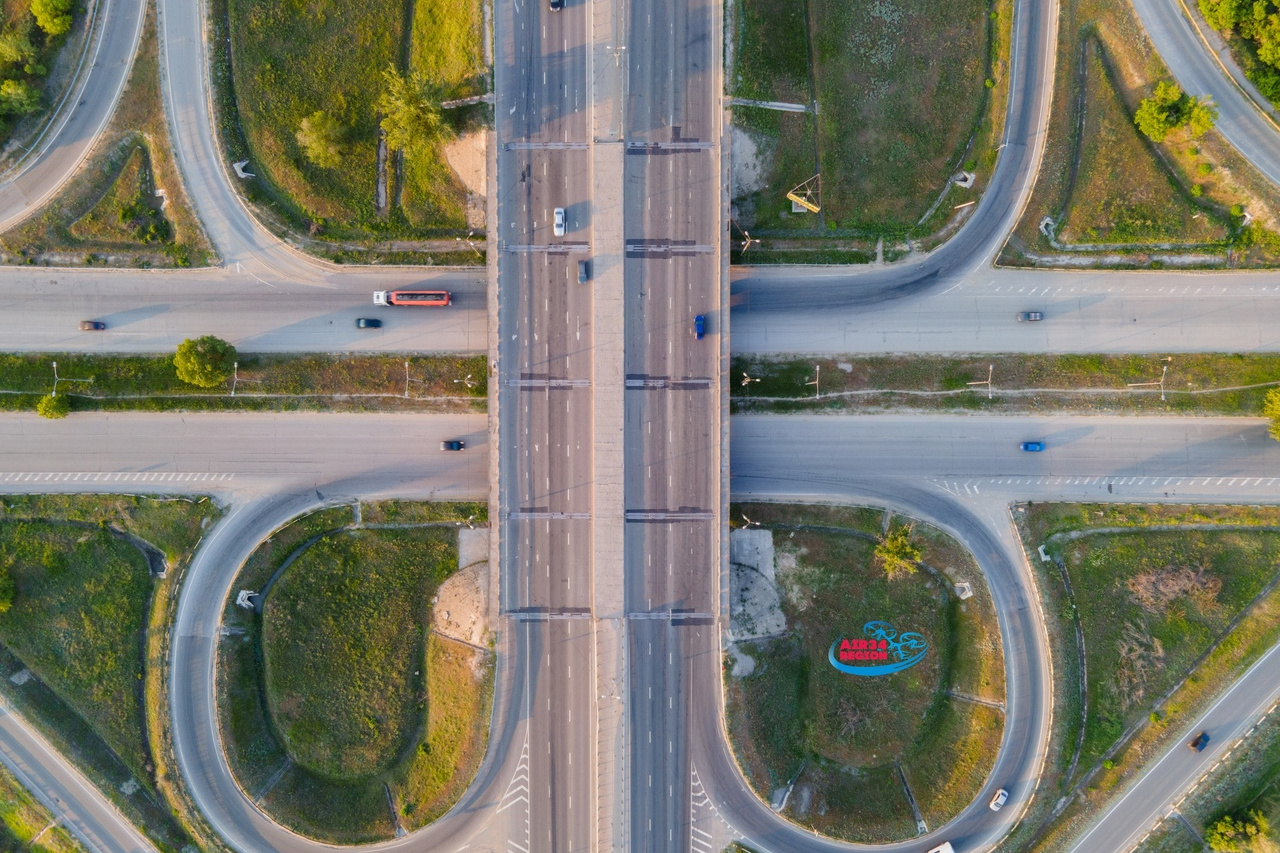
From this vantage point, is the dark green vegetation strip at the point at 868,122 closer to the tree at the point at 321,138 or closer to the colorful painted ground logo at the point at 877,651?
the colorful painted ground logo at the point at 877,651

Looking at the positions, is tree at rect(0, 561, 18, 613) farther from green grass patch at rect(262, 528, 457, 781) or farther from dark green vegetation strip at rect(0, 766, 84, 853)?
green grass patch at rect(262, 528, 457, 781)

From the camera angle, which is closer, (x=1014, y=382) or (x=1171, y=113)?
(x=1171, y=113)

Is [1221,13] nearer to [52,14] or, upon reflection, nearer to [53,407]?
[52,14]

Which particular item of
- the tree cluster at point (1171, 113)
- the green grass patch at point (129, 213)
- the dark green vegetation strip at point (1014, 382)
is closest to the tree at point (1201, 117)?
the tree cluster at point (1171, 113)

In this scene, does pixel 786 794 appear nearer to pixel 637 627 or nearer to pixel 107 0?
pixel 637 627

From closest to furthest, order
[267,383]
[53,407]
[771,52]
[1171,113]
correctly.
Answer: [53,407], [1171,113], [771,52], [267,383]

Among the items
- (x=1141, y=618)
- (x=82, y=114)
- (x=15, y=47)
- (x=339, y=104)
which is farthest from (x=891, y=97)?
(x=15, y=47)
